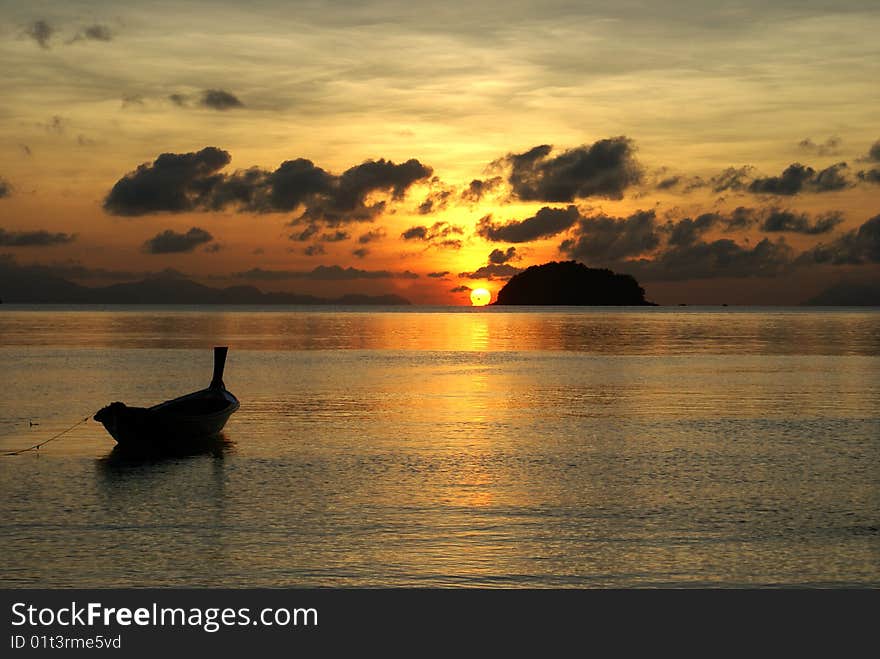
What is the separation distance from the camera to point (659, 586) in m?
18.9

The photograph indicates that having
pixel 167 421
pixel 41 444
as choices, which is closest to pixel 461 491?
pixel 167 421

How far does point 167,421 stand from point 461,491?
45.3 feet

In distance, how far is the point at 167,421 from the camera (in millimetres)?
36625

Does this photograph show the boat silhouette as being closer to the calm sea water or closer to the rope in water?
the calm sea water

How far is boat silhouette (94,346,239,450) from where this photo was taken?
35781 mm

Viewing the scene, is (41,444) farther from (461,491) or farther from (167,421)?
(461,491)

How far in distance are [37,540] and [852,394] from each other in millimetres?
51197

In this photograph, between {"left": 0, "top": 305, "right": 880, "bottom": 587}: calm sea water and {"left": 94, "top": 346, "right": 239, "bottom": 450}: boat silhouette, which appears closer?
{"left": 0, "top": 305, "right": 880, "bottom": 587}: calm sea water

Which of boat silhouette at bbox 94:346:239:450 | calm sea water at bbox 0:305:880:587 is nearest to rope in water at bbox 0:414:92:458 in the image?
calm sea water at bbox 0:305:880:587

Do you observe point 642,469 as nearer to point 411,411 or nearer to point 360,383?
point 411,411

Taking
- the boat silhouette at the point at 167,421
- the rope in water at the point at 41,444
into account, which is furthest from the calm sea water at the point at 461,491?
the boat silhouette at the point at 167,421

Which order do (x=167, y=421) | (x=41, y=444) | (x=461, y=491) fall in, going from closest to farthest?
(x=461, y=491) < (x=167, y=421) < (x=41, y=444)

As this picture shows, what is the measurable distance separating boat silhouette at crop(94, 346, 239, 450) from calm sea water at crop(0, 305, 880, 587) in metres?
1.00
